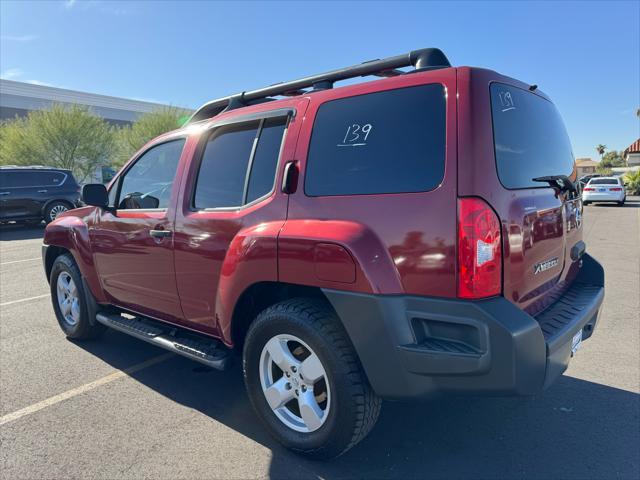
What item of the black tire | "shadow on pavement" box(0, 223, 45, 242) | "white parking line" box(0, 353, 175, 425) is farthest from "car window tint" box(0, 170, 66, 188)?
the black tire

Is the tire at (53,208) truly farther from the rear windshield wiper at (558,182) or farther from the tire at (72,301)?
the rear windshield wiper at (558,182)

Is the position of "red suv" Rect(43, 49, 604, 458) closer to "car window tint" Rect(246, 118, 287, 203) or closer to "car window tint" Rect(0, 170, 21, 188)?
"car window tint" Rect(246, 118, 287, 203)

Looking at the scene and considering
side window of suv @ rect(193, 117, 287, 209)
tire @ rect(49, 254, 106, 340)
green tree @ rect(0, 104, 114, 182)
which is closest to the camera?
side window of suv @ rect(193, 117, 287, 209)

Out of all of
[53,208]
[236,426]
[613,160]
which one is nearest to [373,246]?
[236,426]

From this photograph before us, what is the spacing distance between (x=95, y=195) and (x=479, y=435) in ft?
10.9

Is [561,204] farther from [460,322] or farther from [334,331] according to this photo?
[334,331]

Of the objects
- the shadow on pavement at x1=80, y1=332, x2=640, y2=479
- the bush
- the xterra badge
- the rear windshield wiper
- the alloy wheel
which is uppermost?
the rear windshield wiper

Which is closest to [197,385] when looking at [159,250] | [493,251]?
[159,250]

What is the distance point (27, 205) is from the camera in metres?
13.9

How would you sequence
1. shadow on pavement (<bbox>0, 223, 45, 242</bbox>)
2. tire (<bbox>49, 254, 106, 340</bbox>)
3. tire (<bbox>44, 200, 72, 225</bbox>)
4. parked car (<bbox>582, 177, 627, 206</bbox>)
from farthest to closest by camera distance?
parked car (<bbox>582, 177, 627, 206</bbox>) < tire (<bbox>44, 200, 72, 225</bbox>) < shadow on pavement (<bbox>0, 223, 45, 242</bbox>) < tire (<bbox>49, 254, 106, 340</bbox>)

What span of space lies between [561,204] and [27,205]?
605 inches

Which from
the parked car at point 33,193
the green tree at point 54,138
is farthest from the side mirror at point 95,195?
the green tree at point 54,138

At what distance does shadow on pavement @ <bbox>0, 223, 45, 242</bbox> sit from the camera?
42.6 feet

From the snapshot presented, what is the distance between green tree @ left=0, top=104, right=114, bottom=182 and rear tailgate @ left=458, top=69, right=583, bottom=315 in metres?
28.5
